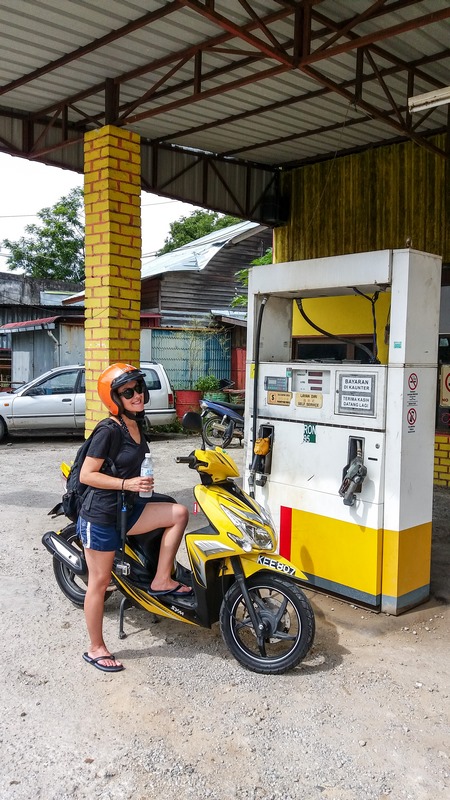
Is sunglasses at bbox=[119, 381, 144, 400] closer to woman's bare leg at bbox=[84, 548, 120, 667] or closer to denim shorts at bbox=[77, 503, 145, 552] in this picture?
denim shorts at bbox=[77, 503, 145, 552]

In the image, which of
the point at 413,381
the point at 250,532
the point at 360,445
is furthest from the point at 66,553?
the point at 413,381

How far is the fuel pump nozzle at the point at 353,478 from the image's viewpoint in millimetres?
4492

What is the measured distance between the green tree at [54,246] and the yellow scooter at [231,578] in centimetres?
3919

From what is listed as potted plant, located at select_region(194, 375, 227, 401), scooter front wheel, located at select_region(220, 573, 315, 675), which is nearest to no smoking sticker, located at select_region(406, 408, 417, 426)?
scooter front wheel, located at select_region(220, 573, 315, 675)

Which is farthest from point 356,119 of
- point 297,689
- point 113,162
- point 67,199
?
point 67,199

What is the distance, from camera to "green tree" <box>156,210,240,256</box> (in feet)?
139

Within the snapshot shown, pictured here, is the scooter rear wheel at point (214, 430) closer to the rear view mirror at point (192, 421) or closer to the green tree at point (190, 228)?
the rear view mirror at point (192, 421)

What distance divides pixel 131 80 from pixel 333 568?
514 centimetres

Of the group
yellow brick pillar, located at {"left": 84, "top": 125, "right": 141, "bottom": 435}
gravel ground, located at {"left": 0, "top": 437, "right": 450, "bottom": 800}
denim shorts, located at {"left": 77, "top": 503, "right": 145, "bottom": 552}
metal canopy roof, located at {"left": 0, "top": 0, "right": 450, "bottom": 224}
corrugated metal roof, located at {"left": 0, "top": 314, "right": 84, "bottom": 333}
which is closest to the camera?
gravel ground, located at {"left": 0, "top": 437, "right": 450, "bottom": 800}

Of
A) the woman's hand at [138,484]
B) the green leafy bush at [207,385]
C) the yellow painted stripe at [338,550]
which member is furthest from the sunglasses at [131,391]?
the green leafy bush at [207,385]

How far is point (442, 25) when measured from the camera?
18.3 feet

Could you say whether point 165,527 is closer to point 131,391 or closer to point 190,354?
point 131,391

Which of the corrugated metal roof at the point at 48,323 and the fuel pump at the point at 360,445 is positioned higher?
the corrugated metal roof at the point at 48,323

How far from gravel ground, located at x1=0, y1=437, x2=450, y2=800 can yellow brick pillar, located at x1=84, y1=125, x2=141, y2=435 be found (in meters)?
2.37
